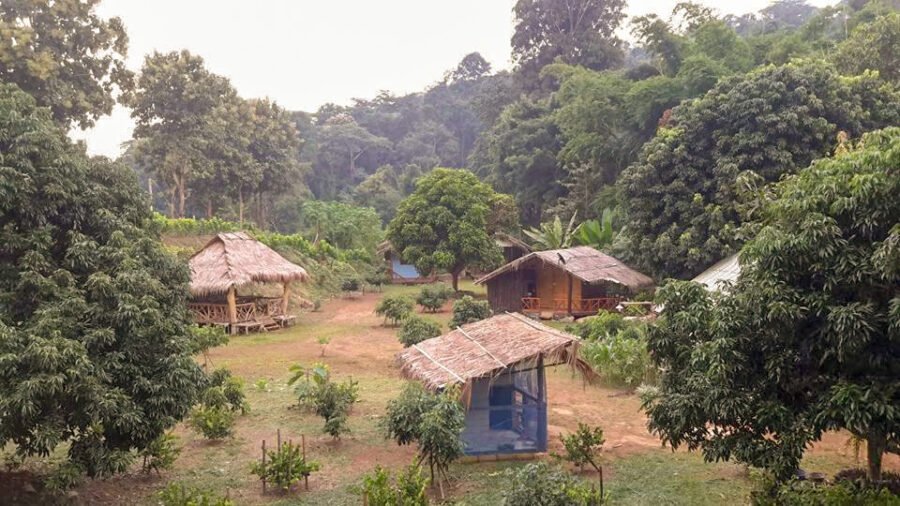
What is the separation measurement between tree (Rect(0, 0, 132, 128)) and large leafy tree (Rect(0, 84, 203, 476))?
10.1 m

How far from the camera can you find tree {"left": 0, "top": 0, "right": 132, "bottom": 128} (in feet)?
59.8

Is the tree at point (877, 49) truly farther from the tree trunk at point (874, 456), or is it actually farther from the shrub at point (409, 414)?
the shrub at point (409, 414)

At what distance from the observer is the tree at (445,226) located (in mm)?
29906

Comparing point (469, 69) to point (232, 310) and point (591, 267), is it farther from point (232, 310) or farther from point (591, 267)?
point (232, 310)

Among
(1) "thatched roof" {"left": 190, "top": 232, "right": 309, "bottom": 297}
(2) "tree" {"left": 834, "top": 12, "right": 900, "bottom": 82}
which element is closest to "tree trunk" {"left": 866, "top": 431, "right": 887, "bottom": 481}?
(1) "thatched roof" {"left": 190, "top": 232, "right": 309, "bottom": 297}

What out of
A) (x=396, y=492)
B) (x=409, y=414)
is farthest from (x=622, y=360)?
(x=396, y=492)

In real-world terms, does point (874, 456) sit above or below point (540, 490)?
above

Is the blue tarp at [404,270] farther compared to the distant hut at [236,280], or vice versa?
the blue tarp at [404,270]

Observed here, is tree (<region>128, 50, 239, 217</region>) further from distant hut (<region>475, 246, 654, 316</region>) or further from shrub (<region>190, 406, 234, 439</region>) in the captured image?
shrub (<region>190, 406, 234, 439</region>)

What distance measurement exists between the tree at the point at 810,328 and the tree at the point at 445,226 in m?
22.0

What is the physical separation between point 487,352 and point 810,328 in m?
5.72

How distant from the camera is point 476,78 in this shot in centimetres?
7700

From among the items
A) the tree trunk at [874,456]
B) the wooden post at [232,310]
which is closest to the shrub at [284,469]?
the tree trunk at [874,456]

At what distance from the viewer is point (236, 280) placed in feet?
75.6
